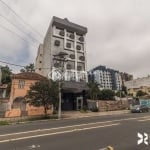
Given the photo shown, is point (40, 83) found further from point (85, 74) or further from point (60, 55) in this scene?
point (85, 74)

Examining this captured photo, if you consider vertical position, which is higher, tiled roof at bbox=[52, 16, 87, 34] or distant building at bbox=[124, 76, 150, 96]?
tiled roof at bbox=[52, 16, 87, 34]

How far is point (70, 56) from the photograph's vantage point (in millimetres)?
51188

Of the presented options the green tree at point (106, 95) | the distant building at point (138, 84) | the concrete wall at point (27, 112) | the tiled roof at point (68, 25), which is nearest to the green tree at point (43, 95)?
the concrete wall at point (27, 112)

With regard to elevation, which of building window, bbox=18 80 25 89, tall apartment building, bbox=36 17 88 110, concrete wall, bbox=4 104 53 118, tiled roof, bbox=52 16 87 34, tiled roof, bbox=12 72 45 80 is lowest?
concrete wall, bbox=4 104 53 118

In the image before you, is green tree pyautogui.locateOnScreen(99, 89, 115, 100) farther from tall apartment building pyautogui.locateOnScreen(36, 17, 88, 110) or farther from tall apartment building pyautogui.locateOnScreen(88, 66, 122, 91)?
tall apartment building pyautogui.locateOnScreen(88, 66, 122, 91)

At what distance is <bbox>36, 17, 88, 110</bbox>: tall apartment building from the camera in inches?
1808

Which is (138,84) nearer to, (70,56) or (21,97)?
(70,56)

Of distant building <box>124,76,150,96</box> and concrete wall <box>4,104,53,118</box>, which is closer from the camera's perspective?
concrete wall <box>4,104,53,118</box>

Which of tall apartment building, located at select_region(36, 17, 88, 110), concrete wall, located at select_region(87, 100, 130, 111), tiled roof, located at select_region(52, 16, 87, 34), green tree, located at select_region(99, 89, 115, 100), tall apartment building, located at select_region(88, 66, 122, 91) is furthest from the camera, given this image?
tall apartment building, located at select_region(88, 66, 122, 91)

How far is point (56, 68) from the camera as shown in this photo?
46.9 metres

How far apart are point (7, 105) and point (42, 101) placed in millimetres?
7325

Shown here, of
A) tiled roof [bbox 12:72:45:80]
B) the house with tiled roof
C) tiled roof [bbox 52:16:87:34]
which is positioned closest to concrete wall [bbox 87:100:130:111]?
the house with tiled roof

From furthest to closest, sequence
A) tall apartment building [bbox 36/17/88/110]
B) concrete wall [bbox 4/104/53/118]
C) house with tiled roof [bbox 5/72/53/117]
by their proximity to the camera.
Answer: tall apartment building [bbox 36/17/88/110] → house with tiled roof [bbox 5/72/53/117] → concrete wall [bbox 4/104/53/118]

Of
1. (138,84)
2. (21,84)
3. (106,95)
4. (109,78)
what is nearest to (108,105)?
(21,84)
